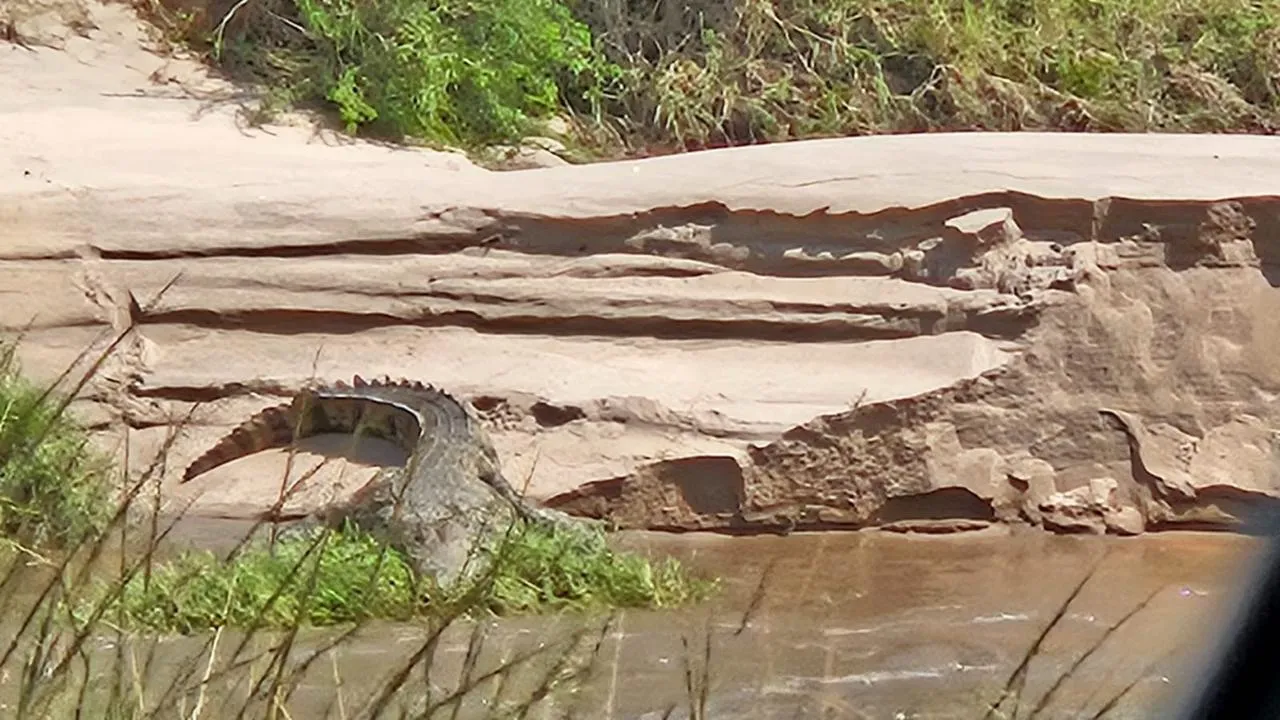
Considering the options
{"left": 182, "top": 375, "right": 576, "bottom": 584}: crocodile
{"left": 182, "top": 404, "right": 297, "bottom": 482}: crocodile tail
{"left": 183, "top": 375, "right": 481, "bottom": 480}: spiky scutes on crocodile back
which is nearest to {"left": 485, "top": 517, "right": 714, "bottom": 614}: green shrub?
{"left": 182, "top": 375, "right": 576, "bottom": 584}: crocodile

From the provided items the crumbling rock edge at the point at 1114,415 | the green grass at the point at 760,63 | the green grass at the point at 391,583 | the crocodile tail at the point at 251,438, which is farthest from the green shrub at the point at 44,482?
the green grass at the point at 760,63

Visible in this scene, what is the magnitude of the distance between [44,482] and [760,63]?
516 centimetres

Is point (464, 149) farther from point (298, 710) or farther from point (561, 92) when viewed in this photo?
point (298, 710)

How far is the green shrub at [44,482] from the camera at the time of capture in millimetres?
4781

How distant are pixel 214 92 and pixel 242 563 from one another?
13.8 feet

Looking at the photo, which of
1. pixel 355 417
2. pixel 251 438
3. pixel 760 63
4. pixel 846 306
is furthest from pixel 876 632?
pixel 760 63

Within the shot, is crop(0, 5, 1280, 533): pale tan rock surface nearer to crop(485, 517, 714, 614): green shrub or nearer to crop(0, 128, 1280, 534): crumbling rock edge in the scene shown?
crop(0, 128, 1280, 534): crumbling rock edge

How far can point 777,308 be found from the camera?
20.5ft

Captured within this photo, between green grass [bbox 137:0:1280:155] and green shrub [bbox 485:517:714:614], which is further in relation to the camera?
green grass [bbox 137:0:1280:155]

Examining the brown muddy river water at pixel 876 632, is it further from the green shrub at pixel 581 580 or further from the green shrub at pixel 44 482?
the green shrub at pixel 44 482

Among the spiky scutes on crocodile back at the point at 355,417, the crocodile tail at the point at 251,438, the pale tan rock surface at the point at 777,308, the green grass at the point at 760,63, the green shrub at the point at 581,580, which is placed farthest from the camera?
the green grass at the point at 760,63

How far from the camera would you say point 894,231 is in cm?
623

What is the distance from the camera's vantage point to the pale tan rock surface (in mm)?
6145

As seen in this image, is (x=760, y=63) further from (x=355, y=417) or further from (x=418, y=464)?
(x=418, y=464)
